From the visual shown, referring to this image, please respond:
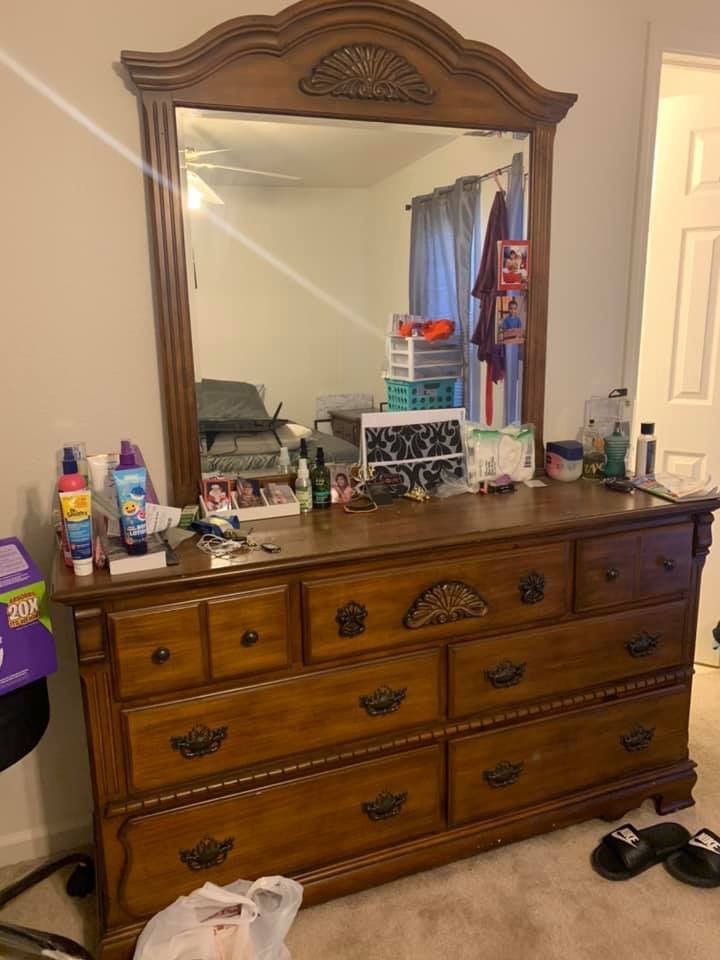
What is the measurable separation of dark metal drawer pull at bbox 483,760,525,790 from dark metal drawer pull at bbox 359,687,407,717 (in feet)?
1.17

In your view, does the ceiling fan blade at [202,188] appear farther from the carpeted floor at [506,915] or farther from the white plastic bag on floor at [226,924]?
the carpeted floor at [506,915]

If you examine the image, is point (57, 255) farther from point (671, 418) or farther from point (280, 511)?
point (671, 418)

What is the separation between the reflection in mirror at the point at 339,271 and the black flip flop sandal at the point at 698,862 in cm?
133

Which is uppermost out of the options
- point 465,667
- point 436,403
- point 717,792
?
point 436,403

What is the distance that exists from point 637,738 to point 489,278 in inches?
54.2

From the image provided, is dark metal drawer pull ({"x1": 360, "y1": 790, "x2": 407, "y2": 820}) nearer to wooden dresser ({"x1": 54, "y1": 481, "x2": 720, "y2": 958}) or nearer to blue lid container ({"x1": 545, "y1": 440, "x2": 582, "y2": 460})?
wooden dresser ({"x1": 54, "y1": 481, "x2": 720, "y2": 958})

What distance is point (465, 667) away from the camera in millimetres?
1786

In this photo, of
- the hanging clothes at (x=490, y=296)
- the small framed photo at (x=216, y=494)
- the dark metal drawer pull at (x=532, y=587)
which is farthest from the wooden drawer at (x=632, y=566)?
the small framed photo at (x=216, y=494)

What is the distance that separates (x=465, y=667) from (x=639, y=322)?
1260 millimetres

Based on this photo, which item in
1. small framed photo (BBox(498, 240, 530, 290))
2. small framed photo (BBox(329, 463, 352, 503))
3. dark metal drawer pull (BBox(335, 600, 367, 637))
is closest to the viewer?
dark metal drawer pull (BBox(335, 600, 367, 637))

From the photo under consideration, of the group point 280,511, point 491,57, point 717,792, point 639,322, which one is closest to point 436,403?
point 280,511

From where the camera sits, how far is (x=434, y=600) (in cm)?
171

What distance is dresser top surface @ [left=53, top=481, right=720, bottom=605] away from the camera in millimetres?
1471


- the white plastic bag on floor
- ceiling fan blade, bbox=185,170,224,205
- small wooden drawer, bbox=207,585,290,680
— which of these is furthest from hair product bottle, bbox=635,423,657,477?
the white plastic bag on floor
